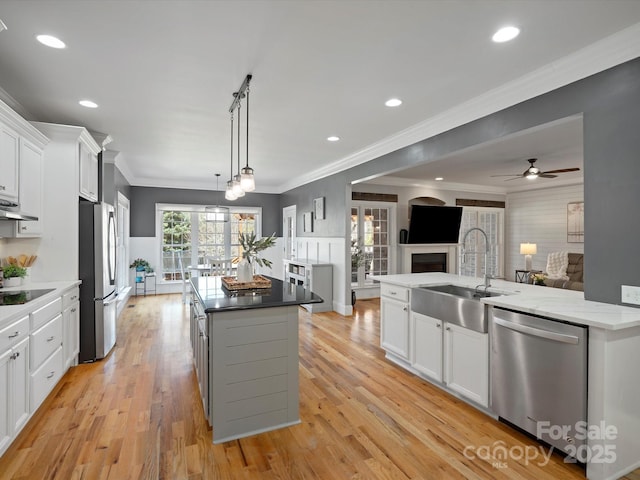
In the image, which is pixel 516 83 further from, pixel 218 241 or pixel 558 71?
pixel 218 241

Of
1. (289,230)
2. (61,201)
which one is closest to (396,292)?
(61,201)

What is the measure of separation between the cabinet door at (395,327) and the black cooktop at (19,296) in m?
3.11

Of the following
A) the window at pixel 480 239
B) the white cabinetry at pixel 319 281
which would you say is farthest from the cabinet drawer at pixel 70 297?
the window at pixel 480 239

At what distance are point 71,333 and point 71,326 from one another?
0.24 feet

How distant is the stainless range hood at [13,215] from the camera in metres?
2.60

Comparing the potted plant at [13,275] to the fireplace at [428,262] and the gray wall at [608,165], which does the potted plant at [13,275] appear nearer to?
the gray wall at [608,165]

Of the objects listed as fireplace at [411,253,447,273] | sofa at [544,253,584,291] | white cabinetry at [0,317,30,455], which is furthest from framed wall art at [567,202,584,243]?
white cabinetry at [0,317,30,455]

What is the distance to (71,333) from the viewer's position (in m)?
3.38

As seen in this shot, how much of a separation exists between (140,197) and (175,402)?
621 centimetres

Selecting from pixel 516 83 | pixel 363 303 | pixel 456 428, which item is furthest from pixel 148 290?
pixel 516 83

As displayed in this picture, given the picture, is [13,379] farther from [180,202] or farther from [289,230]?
[289,230]

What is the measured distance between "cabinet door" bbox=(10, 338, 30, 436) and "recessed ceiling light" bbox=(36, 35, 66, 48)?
1979mm

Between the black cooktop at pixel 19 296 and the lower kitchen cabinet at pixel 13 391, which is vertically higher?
the black cooktop at pixel 19 296

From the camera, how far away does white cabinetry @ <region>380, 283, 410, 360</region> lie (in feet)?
11.2
